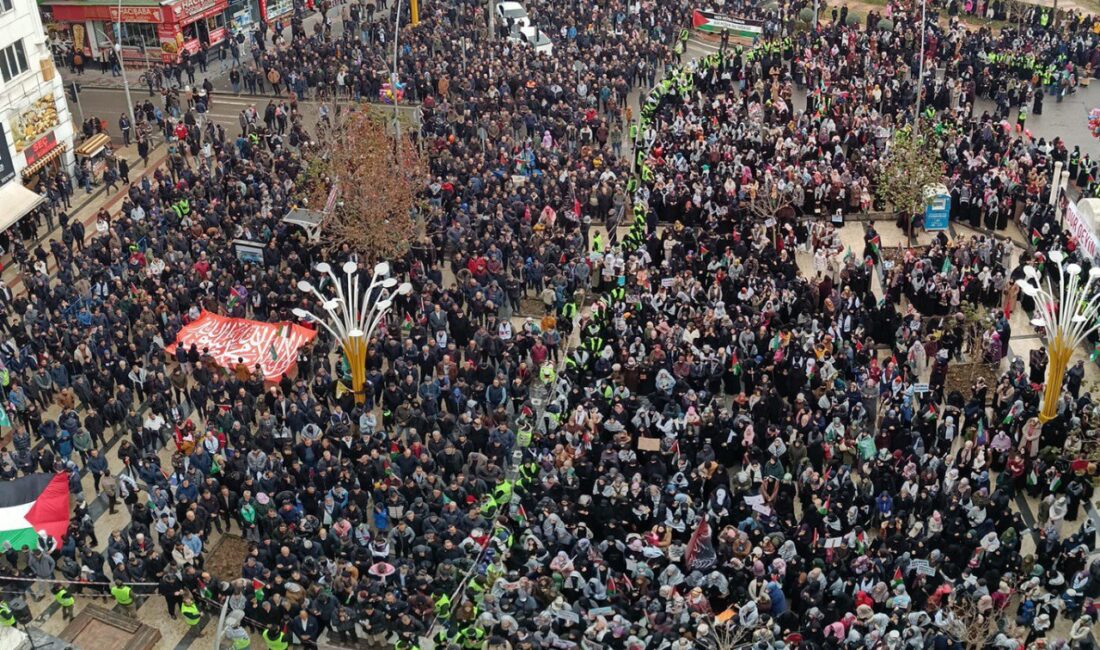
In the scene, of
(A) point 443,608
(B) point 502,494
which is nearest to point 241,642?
(A) point 443,608

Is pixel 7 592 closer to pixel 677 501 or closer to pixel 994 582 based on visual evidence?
pixel 677 501

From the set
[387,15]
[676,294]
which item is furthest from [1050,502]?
[387,15]

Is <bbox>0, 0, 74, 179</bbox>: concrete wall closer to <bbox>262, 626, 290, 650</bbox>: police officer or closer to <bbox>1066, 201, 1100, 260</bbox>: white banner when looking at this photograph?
<bbox>262, 626, 290, 650</bbox>: police officer

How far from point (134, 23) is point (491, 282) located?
31.3 meters

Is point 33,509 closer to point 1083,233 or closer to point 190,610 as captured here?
point 190,610

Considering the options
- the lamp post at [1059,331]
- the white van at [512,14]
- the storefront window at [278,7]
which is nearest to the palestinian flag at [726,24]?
the white van at [512,14]

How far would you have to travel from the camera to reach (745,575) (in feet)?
80.7

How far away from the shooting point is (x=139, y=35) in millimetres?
58969

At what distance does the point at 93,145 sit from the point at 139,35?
488 inches

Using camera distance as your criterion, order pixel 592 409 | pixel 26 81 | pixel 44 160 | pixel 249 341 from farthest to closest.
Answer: pixel 44 160 → pixel 26 81 → pixel 249 341 → pixel 592 409

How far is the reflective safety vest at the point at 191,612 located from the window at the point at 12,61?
25.6 meters

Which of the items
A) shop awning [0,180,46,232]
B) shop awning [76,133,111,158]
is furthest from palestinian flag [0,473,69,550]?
shop awning [76,133,111,158]

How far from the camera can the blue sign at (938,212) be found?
39.8 metres

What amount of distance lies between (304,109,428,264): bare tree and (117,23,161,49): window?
2326 centimetres
